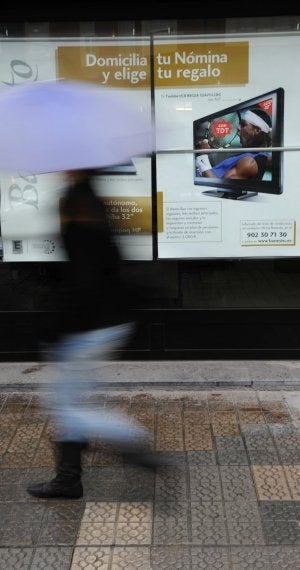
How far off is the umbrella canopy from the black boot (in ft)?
4.88

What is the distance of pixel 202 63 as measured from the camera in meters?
5.22

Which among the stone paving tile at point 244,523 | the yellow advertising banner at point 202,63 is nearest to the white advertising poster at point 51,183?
the yellow advertising banner at point 202,63

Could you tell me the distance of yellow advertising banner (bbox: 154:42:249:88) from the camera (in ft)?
17.1

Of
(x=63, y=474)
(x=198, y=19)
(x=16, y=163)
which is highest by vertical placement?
(x=198, y=19)

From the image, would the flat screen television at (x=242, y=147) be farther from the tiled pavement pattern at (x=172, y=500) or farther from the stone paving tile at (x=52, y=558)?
the stone paving tile at (x=52, y=558)

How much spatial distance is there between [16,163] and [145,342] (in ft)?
9.91

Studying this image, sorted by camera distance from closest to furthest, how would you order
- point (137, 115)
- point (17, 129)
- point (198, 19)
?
point (17, 129), point (137, 115), point (198, 19)

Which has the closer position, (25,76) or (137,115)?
(137,115)

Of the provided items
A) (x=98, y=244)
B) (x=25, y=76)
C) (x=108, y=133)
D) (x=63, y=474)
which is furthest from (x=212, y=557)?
(x=25, y=76)

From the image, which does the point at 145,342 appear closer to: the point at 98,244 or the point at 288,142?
the point at 288,142

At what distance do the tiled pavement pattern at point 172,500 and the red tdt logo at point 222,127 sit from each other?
2.44 meters

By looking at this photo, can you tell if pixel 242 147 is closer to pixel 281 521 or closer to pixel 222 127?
pixel 222 127

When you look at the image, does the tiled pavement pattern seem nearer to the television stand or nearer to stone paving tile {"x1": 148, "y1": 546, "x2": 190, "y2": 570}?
stone paving tile {"x1": 148, "y1": 546, "x2": 190, "y2": 570}

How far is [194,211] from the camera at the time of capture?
214 inches
